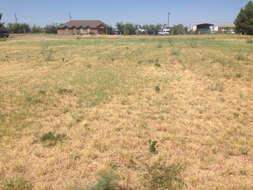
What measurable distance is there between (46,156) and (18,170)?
46 centimetres

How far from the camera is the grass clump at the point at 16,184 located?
2551 millimetres

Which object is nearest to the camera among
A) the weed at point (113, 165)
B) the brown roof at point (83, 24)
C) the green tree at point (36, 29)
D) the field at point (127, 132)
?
the field at point (127, 132)

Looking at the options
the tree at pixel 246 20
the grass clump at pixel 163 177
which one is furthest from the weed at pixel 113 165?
the tree at pixel 246 20

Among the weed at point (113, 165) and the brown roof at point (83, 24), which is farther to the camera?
the brown roof at point (83, 24)

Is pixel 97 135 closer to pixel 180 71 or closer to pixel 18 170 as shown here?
pixel 18 170

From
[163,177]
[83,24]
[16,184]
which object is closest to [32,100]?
[16,184]

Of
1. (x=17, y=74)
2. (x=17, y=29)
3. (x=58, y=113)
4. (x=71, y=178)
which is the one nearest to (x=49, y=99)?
(x=58, y=113)

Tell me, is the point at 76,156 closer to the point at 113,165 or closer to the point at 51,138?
the point at 113,165

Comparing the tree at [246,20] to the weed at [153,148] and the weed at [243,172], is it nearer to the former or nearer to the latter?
the weed at [243,172]

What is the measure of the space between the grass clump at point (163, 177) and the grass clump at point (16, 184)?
168cm

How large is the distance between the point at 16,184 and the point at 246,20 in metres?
55.5

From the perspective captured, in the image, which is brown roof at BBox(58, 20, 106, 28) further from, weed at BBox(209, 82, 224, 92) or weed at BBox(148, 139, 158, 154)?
weed at BBox(148, 139, 158, 154)

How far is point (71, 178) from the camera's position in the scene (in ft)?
9.05

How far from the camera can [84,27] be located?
2862 inches
